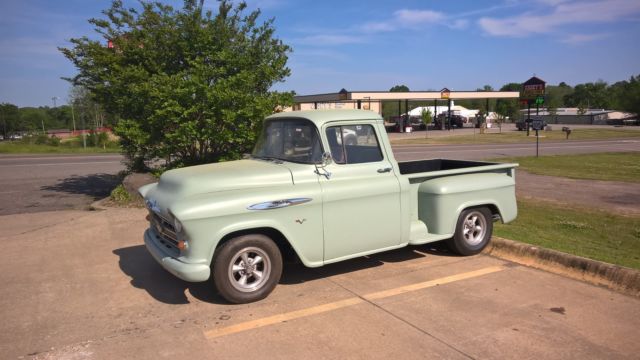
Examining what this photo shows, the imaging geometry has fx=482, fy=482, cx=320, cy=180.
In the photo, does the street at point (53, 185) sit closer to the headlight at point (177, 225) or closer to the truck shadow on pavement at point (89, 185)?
the truck shadow on pavement at point (89, 185)

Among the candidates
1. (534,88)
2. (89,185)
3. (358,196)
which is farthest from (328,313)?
(534,88)

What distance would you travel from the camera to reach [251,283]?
4672mm

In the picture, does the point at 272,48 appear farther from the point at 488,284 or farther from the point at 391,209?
the point at 488,284

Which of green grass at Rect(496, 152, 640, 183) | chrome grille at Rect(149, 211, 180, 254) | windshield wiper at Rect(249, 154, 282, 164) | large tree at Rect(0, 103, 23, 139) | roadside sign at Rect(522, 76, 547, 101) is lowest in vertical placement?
green grass at Rect(496, 152, 640, 183)

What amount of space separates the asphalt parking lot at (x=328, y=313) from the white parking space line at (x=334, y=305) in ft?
0.04

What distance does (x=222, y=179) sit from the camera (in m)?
4.70

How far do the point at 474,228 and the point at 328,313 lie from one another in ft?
8.77

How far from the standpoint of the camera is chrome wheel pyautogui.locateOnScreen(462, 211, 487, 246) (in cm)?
608

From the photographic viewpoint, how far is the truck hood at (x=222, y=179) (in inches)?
181

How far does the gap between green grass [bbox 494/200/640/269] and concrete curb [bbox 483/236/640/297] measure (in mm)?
387

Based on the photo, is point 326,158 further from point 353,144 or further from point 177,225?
point 177,225

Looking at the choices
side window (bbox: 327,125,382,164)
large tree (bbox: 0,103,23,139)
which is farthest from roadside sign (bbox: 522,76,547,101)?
large tree (bbox: 0,103,23,139)

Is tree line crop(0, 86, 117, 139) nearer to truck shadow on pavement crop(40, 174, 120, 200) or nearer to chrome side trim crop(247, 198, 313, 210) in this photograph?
truck shadow on pavement crop(40, 174, 120, 200)

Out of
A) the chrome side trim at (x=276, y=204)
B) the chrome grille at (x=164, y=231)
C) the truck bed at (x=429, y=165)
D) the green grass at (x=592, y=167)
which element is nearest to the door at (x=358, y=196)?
the chrome side trim at (x=276, y=204)
